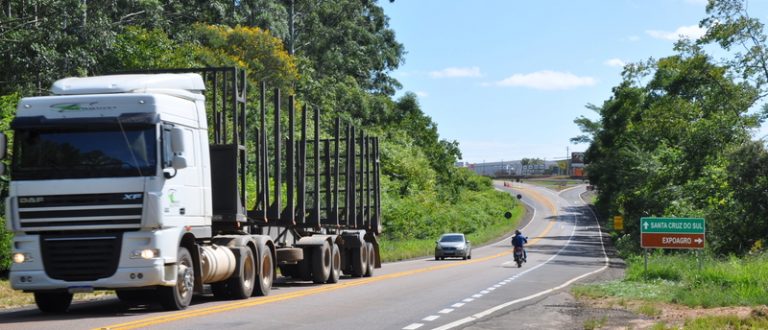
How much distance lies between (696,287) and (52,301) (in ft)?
43.3

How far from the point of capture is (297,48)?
8138cm

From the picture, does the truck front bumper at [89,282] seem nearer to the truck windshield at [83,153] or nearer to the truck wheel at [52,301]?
the truck wheel at [52,301]

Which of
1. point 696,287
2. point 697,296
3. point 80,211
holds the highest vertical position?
point 80,211

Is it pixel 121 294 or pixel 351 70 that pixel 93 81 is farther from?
pixel 351 70

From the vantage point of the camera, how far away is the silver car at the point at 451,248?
50.7 meters

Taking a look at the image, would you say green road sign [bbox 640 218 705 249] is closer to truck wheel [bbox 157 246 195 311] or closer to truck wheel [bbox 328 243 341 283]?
truck wheel [bbox 328 243 341 283]

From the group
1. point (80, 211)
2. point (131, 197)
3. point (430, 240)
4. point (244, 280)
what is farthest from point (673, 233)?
point (430, 240)

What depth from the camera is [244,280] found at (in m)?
18.5

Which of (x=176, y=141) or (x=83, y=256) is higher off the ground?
(x=176, y=141)

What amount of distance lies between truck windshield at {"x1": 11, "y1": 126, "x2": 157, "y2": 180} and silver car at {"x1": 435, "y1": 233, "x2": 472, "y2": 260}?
3659cm

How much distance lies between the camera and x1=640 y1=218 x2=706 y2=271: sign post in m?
27.1

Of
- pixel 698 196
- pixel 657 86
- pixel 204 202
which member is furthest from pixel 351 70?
pixel 204 202

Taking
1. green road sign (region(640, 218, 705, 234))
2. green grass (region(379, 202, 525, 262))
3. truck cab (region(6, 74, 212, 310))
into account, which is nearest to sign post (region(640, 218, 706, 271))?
green road sign (region(640, 218, 705, 234))

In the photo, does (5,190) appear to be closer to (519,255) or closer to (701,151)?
(519,255)
